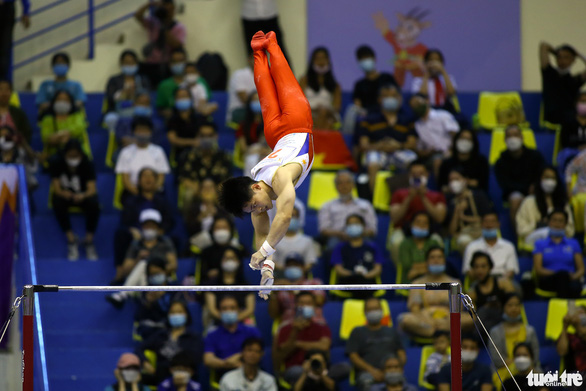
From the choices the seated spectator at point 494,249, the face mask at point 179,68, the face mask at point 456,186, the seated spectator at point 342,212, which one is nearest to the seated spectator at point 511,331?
the seated spectator at point 494,249

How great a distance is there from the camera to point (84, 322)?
29.2 feet

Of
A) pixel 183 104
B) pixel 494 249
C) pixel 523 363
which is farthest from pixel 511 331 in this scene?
pixel 183 104

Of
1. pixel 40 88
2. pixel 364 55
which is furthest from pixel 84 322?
pixel 364 55

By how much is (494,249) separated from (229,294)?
101 inches

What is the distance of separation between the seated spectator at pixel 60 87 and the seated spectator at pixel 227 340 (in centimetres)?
328

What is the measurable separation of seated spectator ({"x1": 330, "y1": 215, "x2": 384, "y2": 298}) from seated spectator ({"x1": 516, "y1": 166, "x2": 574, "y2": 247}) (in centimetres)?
158

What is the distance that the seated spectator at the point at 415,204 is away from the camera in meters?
9.31

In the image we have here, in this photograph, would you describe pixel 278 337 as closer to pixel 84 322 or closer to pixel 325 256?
pixel 325 256

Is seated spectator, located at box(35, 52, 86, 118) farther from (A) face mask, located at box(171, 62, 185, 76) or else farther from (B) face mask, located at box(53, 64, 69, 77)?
(A) face mask, located at box(171, 62, 185, 76)

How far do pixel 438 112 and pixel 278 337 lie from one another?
3.39m

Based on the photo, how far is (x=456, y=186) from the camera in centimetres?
957

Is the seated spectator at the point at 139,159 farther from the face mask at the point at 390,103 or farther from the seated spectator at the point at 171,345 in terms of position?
the face mask at the point at 390,103

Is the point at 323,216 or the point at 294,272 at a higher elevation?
the point at 323,216

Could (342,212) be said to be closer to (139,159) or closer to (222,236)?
(222,236)
